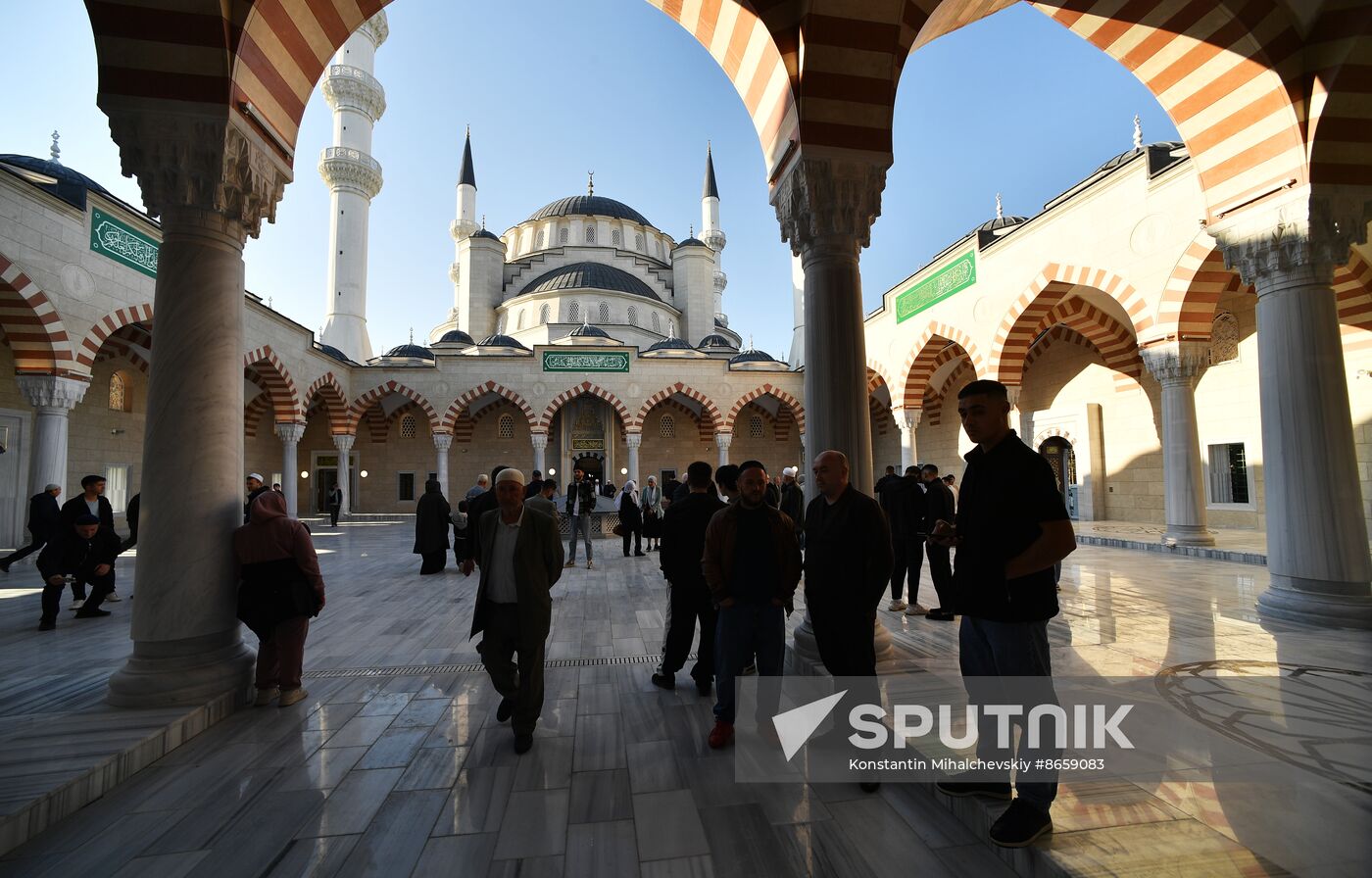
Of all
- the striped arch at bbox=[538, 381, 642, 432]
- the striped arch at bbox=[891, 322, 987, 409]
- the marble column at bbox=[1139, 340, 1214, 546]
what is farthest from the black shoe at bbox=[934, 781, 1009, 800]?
the striped arch at bbox=[538, 381, 642, 432]

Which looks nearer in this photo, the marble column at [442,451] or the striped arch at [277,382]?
the striped arch at [277,382]

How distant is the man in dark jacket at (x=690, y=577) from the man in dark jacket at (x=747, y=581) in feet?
1.82

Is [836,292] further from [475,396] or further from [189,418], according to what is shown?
[475,396]

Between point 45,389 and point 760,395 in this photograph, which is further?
point 760,395

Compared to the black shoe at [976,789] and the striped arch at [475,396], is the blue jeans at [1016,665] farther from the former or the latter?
the striped arch at [475,396]

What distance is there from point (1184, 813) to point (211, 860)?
2.82 meters

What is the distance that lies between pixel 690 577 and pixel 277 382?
50.4ft

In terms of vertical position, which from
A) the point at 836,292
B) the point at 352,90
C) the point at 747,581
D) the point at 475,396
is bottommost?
the point at 747,581

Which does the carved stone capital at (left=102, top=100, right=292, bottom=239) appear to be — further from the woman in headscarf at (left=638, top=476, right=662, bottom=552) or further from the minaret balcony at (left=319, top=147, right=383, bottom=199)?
the minaret balcony at (left=319, top=147, right=383, bottom=199)

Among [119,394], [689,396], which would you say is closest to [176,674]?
[119,394]

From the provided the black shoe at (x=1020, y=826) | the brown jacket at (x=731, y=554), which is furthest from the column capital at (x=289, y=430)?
the black shoe at (x=1020, y=826)

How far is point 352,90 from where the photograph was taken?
23297mm

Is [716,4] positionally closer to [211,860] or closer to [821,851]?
[821,851]

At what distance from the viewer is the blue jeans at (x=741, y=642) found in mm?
2523
